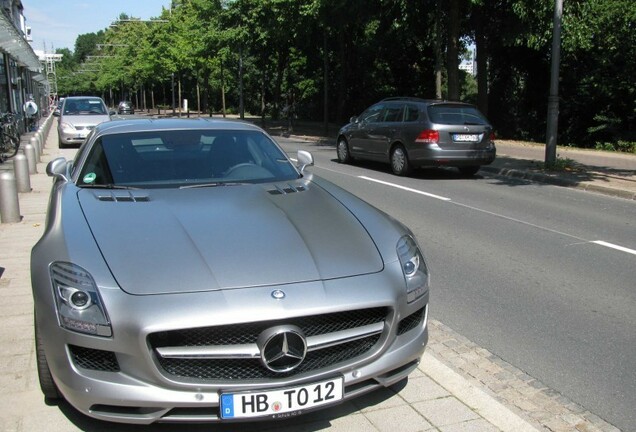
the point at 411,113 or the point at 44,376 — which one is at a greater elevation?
the point at 411,113

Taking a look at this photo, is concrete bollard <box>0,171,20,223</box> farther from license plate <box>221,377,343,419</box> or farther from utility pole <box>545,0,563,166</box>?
utility pole <box>545,0,563,166</box>

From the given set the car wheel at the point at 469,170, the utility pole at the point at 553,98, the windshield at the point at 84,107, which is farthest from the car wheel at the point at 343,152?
the windshield at the point at 84,107

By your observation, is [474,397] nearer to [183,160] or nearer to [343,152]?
[183,160]

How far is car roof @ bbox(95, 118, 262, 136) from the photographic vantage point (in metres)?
4.73

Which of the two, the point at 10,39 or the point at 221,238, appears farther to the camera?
the point at 10,39

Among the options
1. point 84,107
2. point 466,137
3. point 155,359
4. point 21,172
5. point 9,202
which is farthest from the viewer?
point 84,107

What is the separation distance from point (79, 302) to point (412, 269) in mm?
1665

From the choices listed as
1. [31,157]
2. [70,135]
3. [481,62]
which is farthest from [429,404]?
[481,62]

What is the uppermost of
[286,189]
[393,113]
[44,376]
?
[393,113]

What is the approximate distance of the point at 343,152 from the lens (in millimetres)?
16875

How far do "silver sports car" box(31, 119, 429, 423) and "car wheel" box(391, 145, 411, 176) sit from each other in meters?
10.6

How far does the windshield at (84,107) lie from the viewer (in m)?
21.9

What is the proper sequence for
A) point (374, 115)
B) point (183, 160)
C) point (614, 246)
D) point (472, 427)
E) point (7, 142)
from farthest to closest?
point (7, 142)
point (374, 115)
point (614, 246)
point (183, 160)
point (472, 427)

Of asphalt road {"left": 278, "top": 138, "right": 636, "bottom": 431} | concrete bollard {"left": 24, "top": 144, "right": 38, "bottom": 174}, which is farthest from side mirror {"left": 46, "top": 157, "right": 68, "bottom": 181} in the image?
concrete bollard {"left": 24, "top": 144, "right": 38, "bottom": 174}
